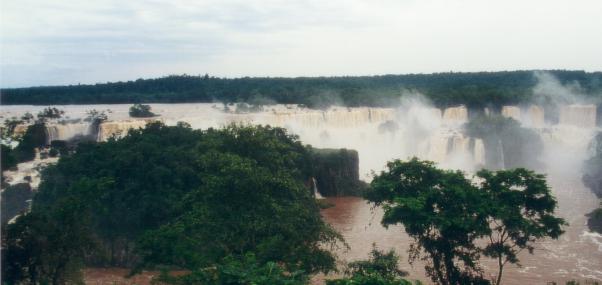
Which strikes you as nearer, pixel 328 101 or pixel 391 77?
pixel 328 101

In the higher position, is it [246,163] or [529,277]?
[246,163]

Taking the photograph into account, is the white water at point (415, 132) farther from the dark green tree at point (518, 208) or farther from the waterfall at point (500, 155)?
the dark green tree at point (518, 208)

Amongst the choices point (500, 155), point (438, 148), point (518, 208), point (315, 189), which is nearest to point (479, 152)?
point (500, 155)

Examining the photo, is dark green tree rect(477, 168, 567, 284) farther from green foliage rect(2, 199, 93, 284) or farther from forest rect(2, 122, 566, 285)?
green foliage rect(2, 199, 93, 284)

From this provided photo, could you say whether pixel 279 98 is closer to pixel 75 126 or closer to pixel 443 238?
pixel 75 126

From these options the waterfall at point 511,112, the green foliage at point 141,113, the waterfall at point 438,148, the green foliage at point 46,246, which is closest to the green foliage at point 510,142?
the waterfall at point 438,148

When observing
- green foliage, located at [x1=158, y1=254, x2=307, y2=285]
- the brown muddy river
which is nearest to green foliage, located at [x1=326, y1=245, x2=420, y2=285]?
green foliage, located at [x1=158, y1=254, x2=307, y2=285]

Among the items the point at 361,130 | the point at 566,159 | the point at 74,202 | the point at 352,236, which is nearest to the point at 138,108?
the point at 361,130
